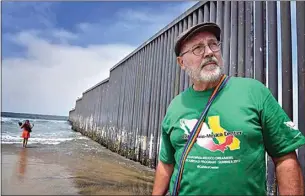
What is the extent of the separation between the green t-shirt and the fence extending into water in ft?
6.24

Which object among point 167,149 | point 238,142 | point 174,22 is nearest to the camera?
point 238,142

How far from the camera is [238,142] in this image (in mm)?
1638

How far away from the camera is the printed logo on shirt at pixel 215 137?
1.65 m

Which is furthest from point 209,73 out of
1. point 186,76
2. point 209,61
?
point 186,76

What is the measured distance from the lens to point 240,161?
1.61 m

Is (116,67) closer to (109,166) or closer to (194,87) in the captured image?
(109,166)

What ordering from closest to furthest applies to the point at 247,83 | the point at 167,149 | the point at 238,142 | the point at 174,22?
1. the point at 238,142
2. the point at 247,83
3. the point at 167,149
4. the point at 174,22

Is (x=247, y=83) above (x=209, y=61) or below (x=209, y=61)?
below

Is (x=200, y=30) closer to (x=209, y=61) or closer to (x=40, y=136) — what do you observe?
(x=209, y=61)

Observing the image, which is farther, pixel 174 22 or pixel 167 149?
pixel 174 22

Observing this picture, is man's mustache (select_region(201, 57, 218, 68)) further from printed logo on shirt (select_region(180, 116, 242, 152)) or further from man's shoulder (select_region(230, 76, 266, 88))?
printed logo on shirt (select_region(180, 116, 242, 152))

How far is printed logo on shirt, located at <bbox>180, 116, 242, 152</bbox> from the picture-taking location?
65.1 inches

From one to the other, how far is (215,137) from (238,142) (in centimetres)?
16

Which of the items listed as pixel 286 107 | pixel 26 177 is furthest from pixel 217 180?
pixel 26 177
